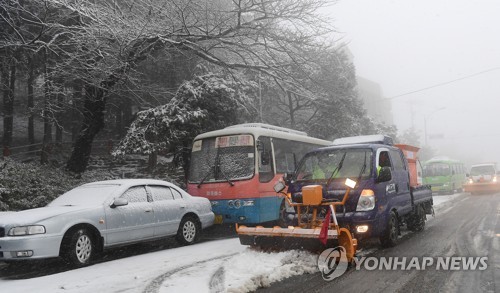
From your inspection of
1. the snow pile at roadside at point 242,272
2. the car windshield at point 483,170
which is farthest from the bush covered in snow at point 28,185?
the car windshield at point 483,170

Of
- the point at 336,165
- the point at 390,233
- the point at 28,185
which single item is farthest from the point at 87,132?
the point at 390,233

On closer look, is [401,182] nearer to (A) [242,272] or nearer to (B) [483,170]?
(A) [242,272]

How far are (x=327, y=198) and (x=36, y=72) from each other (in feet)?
52.2

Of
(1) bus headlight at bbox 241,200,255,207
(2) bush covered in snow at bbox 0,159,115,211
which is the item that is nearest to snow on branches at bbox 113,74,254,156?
(2) bush covered in snow at bbox 0,159,115,211

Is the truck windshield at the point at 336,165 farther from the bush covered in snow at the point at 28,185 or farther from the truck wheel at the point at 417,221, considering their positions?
the bush covered in snow at the point at 28,185

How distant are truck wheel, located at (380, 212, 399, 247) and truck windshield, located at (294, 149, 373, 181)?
1.04m

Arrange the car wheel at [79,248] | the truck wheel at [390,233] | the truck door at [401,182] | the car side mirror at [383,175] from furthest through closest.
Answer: the truck door at [401,182] < the truck wheel at [390,233] < the car side mirror at [383,175] < the car wheel at [79,248]

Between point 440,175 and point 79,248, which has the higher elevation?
point 440,175

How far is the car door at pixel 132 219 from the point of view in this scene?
26.0 feet

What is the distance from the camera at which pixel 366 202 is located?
24.3 ft

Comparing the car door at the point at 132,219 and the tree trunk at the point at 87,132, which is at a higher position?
the tree trunk at the point at 87,132

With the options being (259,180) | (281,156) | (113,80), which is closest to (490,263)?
(259,180)

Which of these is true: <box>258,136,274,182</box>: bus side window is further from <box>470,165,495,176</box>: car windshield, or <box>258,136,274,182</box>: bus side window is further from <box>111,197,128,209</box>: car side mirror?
<box>470,165,495,176</box>: car windshield

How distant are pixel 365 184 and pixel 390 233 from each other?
1172mm
